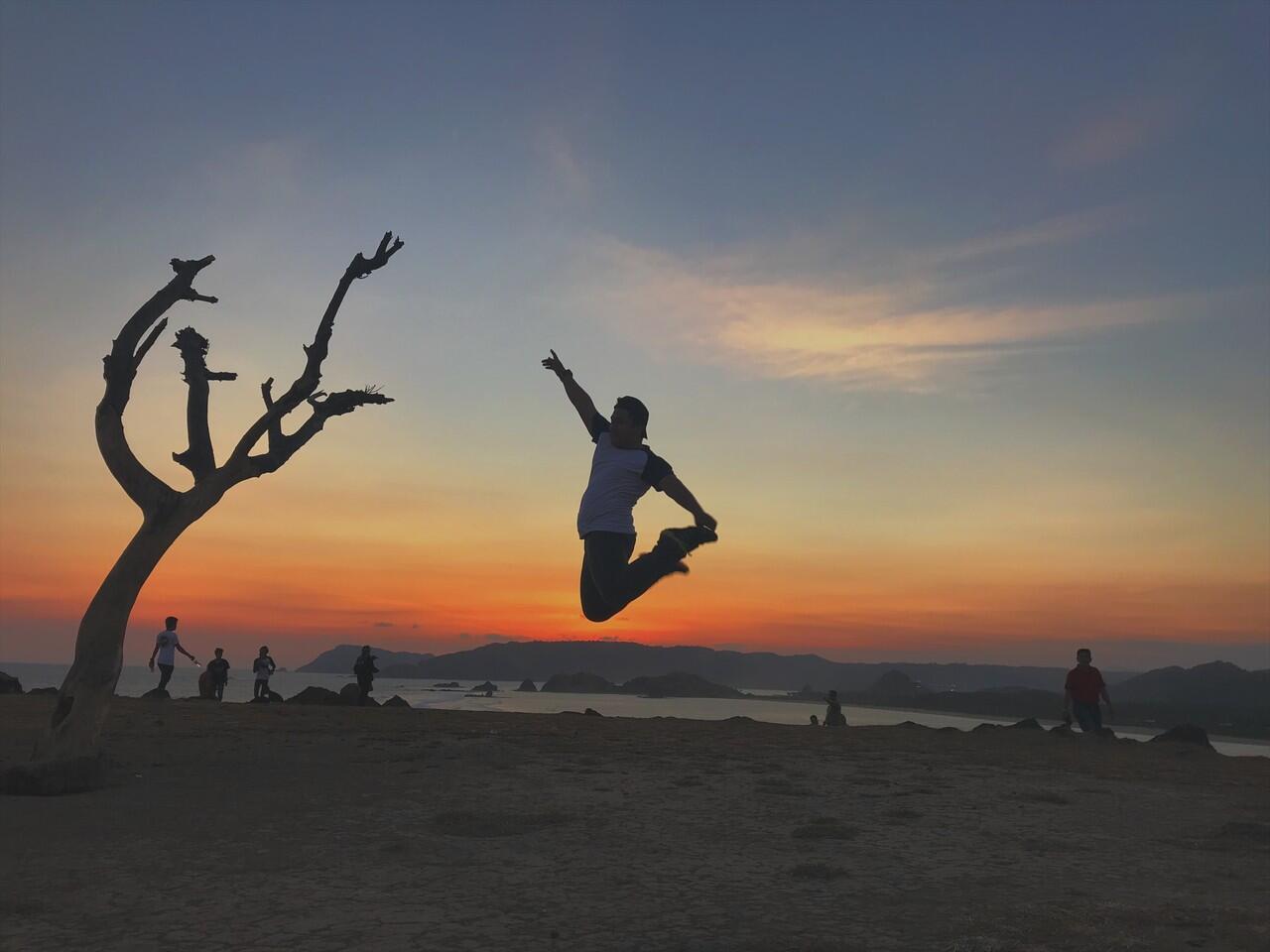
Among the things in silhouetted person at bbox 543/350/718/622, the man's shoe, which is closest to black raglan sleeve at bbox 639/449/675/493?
silhouetted person at bbox 543/350/718/622

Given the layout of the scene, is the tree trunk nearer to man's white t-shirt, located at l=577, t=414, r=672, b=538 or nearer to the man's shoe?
man's white t-shirt, located at l=577, t=414, r=672, b=538

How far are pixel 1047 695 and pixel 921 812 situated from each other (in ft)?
461

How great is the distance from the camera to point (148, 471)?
1122cm

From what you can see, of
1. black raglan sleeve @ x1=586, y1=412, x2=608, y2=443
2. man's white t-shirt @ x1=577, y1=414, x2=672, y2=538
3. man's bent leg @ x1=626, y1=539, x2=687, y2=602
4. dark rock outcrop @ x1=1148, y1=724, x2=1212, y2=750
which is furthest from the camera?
dark rock outcrop @ x1=1148, y1=724, x2=1212, y2=750

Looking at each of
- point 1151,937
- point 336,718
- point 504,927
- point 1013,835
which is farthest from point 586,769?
point 336,718

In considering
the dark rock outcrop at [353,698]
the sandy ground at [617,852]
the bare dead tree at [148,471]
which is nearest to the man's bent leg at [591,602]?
the sandy ground at [617,852]

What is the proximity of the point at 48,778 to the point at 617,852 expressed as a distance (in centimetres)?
650

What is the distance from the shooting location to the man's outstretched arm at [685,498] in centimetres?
808

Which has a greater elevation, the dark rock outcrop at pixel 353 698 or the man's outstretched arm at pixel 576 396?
the man's outstretched arm at pixel 576 396

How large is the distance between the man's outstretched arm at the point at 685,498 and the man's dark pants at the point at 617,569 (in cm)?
38

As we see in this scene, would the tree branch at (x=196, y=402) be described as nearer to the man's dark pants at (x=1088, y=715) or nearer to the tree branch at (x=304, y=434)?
the tree branch at (x=304, y=434)

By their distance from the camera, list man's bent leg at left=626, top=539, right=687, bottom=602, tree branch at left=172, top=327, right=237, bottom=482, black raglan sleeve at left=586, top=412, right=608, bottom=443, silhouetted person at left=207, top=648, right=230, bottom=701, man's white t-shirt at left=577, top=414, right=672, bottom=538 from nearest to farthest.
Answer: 1. man's bent leg at left=626, top=539, right=687, bottom=602
2. man's white t-shirt at left=577, top=414, right=672, bottom=538
3. black raglan sleeve at left=586, top=412, right=608, bottom=443
4. tree branch at left=172, top=327, right=237, bottom=482
5. silhouetted person at left=207, top=648, right=230, bottom=701

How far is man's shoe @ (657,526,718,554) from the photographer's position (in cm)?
798

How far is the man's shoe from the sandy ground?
102 inches
